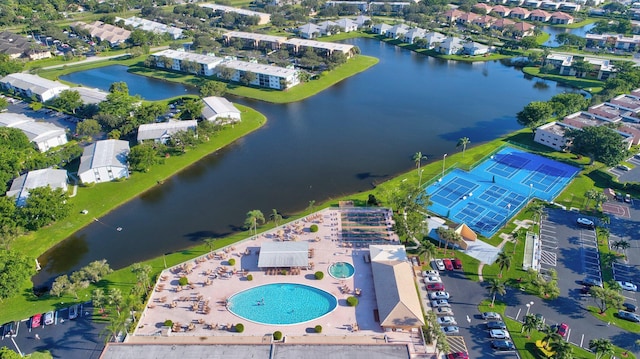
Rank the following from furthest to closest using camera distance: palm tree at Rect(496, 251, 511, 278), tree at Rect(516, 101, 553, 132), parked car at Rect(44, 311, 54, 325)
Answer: tree at Rect(516, 101, 553, 132) < palm tree at Rect(496, 251, 511, 278) < parked car at Rect(44, 311, 54, 325)

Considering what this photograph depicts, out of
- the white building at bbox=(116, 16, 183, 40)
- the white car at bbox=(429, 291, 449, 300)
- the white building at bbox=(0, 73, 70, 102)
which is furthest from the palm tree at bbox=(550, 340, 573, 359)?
the white building at bbox=(116, 16, 183, 40)

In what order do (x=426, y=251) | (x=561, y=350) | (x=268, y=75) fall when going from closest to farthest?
(x=561, y=350), (x=426, y=251), (x=268, y=75)

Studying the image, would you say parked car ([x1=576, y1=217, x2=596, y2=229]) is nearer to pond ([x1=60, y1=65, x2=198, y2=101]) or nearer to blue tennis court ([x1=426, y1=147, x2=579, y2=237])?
blue tennis court ([x1=426, y1=147, x2=579, y2=237])

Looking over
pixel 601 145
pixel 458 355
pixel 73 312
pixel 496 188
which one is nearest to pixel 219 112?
pixel 73 312

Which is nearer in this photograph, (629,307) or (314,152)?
(629,307)

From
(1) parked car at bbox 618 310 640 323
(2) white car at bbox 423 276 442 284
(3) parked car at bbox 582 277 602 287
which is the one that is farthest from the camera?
(2) white car at bbox 423 276 442 284

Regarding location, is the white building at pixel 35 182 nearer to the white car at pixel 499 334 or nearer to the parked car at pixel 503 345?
the white car at pixel 499 334

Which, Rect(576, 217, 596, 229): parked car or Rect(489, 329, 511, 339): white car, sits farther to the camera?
Rect(576, 217, 596, 229): parked car

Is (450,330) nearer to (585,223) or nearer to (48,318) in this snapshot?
(585,223)
